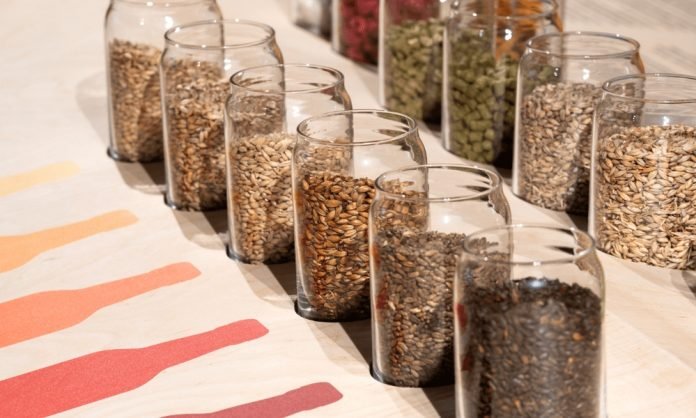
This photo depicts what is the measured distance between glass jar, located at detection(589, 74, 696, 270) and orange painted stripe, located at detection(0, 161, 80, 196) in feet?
2.56

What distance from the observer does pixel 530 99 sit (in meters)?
1.47

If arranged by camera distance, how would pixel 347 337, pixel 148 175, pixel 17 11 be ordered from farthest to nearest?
pixel 17 11 → pixel 148 175 → pixel 347 337

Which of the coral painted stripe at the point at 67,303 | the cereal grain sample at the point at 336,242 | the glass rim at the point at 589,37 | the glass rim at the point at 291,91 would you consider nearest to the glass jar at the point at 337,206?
the cereal grain sample at the point at 336,242

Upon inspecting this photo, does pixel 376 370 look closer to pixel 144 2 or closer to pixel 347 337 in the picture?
pixel 347 337

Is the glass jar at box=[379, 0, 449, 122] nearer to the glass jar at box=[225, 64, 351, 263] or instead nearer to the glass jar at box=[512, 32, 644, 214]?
the glass jar at box=[512, 32, 644, 214]

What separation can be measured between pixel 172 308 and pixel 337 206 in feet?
0.81

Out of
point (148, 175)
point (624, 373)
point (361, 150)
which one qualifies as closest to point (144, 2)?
point (148, 175)

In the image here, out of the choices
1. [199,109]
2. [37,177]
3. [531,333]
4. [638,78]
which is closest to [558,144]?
[638,78]

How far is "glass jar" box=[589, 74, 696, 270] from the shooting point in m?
1.27

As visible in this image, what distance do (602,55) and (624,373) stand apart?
485 mm

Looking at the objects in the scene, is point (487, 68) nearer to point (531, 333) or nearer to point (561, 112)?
point (561, 112)

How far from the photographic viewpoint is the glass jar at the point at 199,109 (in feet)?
4.89

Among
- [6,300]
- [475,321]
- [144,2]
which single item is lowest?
[6,300]

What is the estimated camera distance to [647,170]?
4.19 ft
